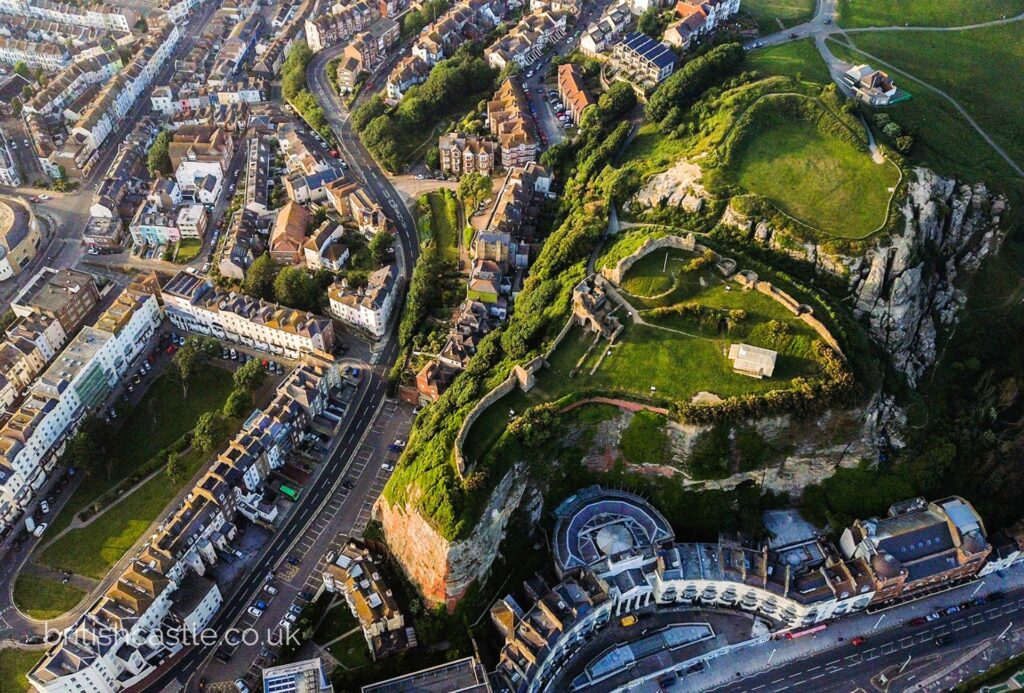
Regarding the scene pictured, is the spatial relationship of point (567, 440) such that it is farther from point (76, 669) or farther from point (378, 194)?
point (378, 194)

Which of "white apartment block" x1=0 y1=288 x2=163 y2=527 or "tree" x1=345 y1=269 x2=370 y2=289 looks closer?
"white apartment block" x1=0 y1=288 x2=163 y2=527

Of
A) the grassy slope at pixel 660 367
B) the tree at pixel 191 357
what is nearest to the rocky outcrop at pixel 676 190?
the grassy slope at pixel 660 367

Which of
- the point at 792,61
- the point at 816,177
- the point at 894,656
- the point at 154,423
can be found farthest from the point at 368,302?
the point at 792,61

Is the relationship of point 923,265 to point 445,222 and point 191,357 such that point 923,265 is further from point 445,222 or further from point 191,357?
point 191,357

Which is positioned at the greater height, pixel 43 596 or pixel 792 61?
pixel 792 61

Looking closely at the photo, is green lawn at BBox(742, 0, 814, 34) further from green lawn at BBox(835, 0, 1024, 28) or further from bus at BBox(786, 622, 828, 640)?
bus at BBox(786, 622, 828, 640)

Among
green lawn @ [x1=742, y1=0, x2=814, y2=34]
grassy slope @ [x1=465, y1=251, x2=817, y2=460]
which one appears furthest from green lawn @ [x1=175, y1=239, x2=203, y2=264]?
green lawn @ [x1=742, y1=0, x2=814, y2=34]

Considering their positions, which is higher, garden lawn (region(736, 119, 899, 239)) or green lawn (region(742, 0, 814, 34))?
green lawn (region(742, 0, 814, 34))
